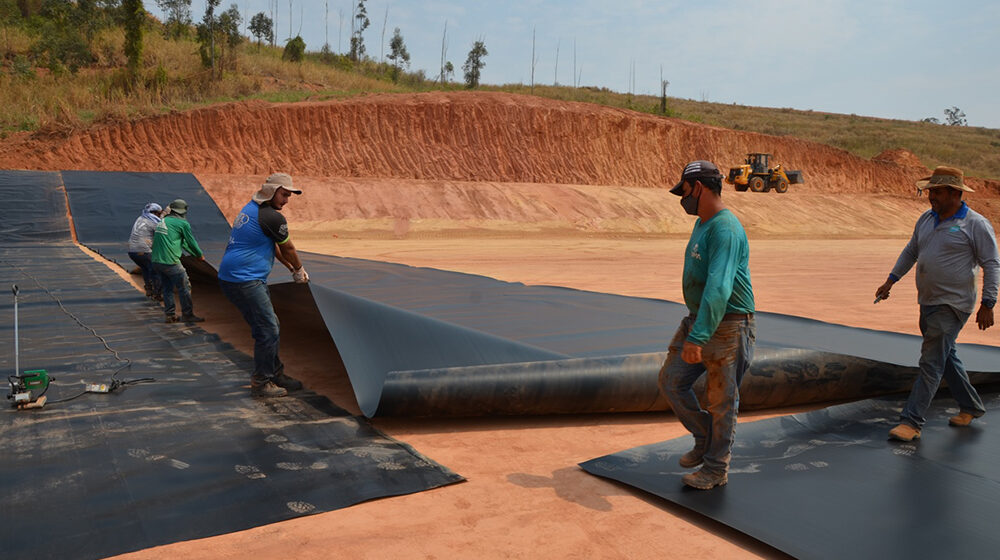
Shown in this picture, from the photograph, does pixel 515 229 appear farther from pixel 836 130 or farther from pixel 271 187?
pixel 836 130

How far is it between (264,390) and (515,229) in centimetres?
2156

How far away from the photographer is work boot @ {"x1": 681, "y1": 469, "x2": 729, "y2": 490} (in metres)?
3.58

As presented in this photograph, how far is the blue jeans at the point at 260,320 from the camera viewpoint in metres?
5.21

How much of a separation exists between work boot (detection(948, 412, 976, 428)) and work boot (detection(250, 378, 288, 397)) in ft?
16.0

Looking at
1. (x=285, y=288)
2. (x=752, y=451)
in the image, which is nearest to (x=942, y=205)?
(x=752, y=451)

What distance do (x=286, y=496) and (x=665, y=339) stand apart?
10.9 ft

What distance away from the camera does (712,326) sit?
3.28 meters

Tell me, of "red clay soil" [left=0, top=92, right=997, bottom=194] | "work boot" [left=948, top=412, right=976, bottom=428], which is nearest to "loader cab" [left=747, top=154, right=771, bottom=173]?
"red clay soil" [left=0, top=92, right=997, bottom=194]

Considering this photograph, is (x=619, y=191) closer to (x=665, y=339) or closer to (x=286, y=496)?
(x=665, y=339)

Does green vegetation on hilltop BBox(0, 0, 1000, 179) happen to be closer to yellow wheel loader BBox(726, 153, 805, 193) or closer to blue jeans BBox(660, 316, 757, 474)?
yellow wheel loader BBox(726, 153, 805, 193)

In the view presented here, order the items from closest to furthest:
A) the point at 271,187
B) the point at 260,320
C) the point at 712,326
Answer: the point at 712,326 → the point at 271,187 → the point at 260,320

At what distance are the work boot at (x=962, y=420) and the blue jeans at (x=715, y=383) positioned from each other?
Answer: 6.93ft

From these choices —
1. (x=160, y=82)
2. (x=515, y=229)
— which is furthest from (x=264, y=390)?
(x=160, y=82)

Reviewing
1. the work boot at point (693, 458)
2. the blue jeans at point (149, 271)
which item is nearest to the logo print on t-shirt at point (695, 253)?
the work boot at point (693, 458)
